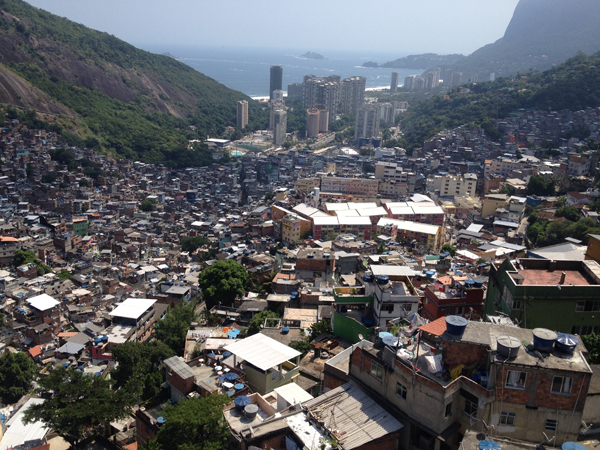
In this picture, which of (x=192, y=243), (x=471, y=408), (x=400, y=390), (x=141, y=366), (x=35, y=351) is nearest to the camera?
(x=471, y=408)

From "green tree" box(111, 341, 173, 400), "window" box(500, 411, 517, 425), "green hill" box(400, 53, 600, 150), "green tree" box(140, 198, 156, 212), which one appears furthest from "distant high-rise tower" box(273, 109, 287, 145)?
"window" box(500, 411, 517, 425)

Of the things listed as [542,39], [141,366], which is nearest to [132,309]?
[141,366]

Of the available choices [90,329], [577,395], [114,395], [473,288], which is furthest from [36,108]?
[577,395]

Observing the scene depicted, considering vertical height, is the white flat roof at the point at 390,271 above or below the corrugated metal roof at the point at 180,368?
above

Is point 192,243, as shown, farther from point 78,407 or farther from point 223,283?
point 78,407

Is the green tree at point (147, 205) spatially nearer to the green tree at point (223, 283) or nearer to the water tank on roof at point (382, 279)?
the green tree at point (223, 283)

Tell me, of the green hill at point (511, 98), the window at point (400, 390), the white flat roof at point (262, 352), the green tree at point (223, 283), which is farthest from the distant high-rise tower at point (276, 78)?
the window at point (400, 390)
